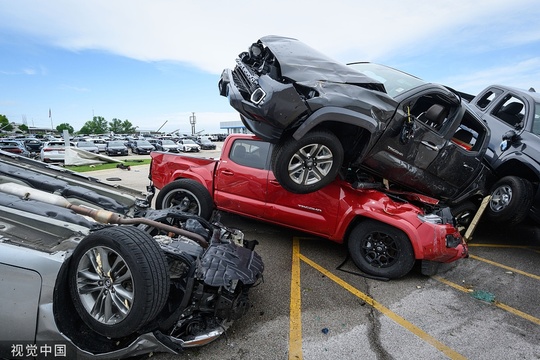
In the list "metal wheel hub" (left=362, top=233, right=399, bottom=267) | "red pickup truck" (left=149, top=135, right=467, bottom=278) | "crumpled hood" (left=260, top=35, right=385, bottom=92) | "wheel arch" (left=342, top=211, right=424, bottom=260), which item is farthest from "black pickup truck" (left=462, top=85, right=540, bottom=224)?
"crumpled hood" (left=260, top=35, right=385, bottom=92)

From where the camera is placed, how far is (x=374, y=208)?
3.83m

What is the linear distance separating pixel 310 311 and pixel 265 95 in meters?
2.27

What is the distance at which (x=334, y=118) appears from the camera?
10.8ft

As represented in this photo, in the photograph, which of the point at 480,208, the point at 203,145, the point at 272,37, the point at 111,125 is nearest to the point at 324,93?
the point at 272,37

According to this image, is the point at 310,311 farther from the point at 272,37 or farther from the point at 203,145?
the point at 203,145

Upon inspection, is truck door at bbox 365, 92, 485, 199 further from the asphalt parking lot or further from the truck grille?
the truck grille

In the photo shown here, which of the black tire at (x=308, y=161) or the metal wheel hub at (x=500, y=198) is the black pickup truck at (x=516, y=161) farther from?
the black tire at (x=308, y=161)

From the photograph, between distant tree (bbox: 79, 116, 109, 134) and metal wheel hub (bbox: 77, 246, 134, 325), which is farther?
distant tree (bbox: 79, 116, 109, 134)

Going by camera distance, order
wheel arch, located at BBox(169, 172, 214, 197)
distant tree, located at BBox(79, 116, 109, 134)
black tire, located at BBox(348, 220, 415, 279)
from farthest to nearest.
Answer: distant tree, located at BBox(79, 116, 109, 134) → wheel arch, located at BBox(169, 172, 214, 197) → black tire, located at BBox(348, 220, 415, 279)

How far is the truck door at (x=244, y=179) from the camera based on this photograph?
180 inches

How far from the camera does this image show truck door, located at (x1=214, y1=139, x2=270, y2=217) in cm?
458

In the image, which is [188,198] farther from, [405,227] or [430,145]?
[430,145]

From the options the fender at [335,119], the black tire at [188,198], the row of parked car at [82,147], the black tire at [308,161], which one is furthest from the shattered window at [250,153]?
the row of parked car at [82,147]

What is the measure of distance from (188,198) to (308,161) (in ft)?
7.38
